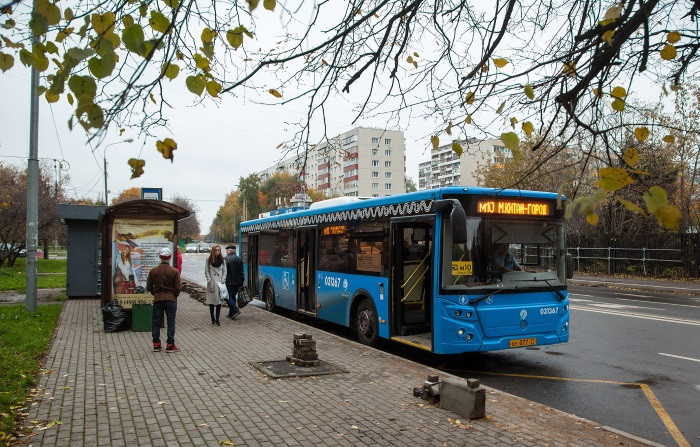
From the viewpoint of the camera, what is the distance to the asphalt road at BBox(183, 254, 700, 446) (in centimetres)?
656

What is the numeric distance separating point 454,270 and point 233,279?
6761 millimetres

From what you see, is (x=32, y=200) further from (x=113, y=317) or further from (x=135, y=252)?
(x=113, y=317)

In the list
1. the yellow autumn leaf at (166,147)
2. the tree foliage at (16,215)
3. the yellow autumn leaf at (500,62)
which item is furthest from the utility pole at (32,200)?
the tree foliage at (16,215)

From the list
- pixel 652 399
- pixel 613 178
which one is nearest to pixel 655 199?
pixel 613 178

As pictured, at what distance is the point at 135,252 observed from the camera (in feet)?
41.1

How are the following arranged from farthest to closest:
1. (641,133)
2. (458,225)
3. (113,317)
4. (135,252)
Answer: (135,252)
(113,317)
(458,225)
(641,133)

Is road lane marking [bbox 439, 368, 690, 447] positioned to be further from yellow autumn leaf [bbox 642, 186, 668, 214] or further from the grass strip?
the grass strip

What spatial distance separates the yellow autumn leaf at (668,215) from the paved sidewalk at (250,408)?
3.30 metres

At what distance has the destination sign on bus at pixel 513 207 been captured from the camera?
881cm

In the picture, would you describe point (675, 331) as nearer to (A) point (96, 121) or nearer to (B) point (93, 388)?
(B) point (93, 388)

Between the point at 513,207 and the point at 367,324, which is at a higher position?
the point at 513,207

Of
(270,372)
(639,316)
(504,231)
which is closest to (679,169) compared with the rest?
(639,316)

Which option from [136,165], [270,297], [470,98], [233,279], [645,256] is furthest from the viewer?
[645,256]

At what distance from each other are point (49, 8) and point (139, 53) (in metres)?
0.60
